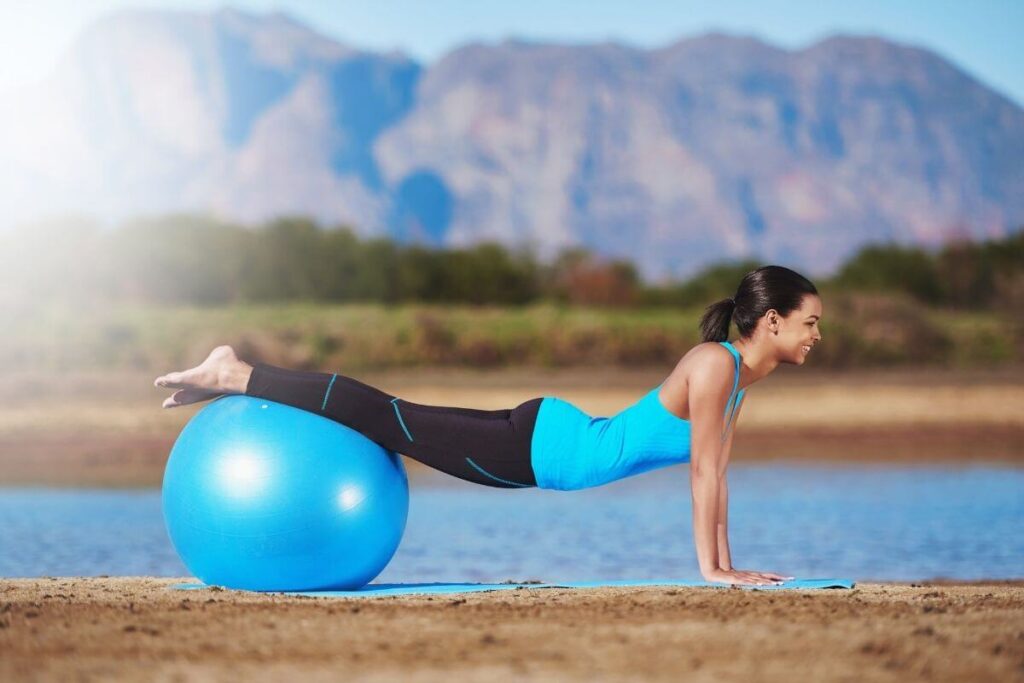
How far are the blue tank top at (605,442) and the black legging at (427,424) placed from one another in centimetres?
8

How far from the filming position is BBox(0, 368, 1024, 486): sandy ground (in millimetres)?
16312

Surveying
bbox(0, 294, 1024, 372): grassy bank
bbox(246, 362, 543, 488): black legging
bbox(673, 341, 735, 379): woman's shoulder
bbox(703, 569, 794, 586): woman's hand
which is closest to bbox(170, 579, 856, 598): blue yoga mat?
bbox(703, 569, 794, 586): woman's hand

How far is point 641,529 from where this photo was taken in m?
11.0

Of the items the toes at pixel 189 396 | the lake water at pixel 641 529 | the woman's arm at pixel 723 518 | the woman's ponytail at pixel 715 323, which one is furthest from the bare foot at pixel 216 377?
the lake water at pixel 641 529

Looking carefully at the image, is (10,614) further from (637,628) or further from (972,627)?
(972,627)

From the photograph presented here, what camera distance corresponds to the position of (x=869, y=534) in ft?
34.8

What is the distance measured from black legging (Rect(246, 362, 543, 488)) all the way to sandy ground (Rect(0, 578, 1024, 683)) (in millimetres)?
609

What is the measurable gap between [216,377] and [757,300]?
2.50 m

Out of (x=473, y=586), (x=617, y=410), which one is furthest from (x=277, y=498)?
(x=617, y=410)

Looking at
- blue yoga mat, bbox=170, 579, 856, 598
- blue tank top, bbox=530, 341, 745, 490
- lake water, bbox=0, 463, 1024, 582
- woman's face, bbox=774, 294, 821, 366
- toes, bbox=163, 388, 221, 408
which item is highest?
woman's face, bbox=774, 294, 821, 366

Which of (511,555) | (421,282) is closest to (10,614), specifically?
(511,555)

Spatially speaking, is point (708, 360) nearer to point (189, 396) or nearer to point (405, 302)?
point (189, 396)

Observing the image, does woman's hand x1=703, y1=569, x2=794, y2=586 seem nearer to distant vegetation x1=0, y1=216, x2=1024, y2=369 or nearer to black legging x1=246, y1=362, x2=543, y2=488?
black legging x1=246, y1=362, x2=543, y2=488

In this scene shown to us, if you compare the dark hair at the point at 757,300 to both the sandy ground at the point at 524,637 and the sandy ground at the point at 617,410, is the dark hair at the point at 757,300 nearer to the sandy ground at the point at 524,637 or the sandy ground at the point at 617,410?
the sandy ground at the point at 524,637
